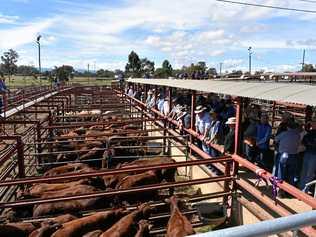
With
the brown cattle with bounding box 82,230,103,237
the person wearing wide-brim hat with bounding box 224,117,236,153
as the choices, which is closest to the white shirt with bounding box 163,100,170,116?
the person wearing wide-brim hat with bounding box 224,117,236,153

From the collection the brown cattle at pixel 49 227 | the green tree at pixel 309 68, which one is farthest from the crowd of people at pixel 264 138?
the green tree at pixel 309 68

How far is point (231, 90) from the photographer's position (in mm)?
8188

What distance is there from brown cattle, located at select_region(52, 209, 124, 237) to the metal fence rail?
450 centimetres

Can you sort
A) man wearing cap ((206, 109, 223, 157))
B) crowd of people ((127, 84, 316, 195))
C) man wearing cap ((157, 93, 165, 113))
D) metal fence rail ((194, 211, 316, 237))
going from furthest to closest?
man wearing cap ((157, 93, 165, 113)) → man wearing cap ((206, 109, 223, 157)) → crowd of people ((127, 84, 316, 195)) → metal fence rail ((194, 211, 316, 237))

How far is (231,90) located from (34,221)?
449 cm

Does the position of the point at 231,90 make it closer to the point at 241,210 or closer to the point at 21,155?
the point at 241,210

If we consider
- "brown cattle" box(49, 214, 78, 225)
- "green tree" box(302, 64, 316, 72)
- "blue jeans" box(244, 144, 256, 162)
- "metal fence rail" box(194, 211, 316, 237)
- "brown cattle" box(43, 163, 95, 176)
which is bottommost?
"brown cattle" box(43, 163, 95, 176)

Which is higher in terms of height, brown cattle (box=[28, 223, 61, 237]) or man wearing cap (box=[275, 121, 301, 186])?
man wearing cap (box=[275, 121, 301, 186])

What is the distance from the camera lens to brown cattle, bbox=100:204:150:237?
5.76 metres

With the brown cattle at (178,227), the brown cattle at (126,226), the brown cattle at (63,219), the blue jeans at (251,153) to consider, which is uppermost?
the blue jeans at (251,153)

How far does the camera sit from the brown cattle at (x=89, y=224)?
583 cm

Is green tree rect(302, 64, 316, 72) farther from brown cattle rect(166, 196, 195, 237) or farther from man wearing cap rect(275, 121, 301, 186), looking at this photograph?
brown cattle rect(166, 196, 195, 237)

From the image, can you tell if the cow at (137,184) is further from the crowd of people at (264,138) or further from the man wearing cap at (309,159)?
the man wearing cap at (309,159)

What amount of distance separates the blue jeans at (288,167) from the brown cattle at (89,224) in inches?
123
